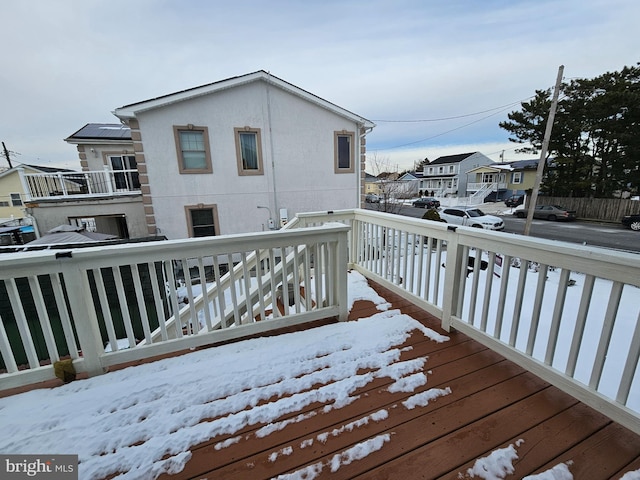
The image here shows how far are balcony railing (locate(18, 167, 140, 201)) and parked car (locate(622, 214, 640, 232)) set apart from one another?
73.9ft

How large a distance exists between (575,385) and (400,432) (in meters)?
0.98

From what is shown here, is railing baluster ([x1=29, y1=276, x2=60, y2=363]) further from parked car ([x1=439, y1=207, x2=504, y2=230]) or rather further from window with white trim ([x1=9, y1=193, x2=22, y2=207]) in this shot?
window with white trim ([x1=9, y1=193, x2=22, y2=207])

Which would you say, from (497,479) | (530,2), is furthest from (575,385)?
(530,2)

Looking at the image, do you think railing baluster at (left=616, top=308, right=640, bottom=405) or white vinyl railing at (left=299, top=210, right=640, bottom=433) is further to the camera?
white vinyl railing at (left=299, top=210, right=640, bottom=433)

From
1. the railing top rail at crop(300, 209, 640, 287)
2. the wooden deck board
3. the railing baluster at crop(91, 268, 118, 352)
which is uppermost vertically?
the railing top rail at crop(300, 209, 640, 287)

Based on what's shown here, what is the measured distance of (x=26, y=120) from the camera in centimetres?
1194

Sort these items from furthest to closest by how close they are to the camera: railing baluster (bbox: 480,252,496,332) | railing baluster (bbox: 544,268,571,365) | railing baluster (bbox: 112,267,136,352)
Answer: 1. railing baluster (bbox: 480,252,496,332)
2. railing baluster (bbox: 112,267,136,352)
3. railing baluster (bbox: 544,268,571,365)

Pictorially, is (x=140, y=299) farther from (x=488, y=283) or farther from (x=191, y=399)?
(x=488, y=283)

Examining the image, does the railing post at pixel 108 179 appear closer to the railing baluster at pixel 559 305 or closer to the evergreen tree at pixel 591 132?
the railing baluster at pixel 559 305

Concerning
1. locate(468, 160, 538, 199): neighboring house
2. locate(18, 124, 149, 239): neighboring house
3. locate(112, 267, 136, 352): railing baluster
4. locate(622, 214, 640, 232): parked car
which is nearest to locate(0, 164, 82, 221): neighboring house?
locate(18, 124, 149, 239): neighboring house

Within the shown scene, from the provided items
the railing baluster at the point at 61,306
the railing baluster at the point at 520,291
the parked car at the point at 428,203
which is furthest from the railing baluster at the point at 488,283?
the parked car at the point at 428,203

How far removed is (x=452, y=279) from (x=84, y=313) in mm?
2487

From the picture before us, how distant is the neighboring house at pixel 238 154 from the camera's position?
736cm

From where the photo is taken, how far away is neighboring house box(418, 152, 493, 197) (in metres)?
29.9
